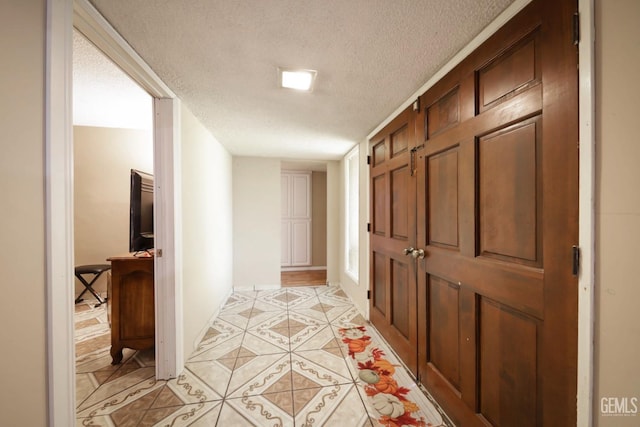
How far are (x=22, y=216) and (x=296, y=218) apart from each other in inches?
185

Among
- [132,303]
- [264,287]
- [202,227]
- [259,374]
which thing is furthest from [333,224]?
[132,303]

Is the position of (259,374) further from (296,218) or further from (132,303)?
(296,218)

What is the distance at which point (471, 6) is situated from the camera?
3.37ft

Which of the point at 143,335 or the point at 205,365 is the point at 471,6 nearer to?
the point at 205,365

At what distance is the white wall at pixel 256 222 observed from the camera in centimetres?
391

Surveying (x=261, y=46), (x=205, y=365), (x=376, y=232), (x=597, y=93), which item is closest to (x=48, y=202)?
(x=261, y=46)

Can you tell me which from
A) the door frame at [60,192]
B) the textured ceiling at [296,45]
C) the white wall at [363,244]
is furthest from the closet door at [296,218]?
the door frame at [60,192]

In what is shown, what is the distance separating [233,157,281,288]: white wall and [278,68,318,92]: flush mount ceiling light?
2.35 metres

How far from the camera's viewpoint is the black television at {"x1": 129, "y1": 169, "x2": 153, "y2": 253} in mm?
1893

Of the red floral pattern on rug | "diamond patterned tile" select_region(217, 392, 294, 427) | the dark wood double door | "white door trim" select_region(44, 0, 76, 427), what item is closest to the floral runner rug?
the red floral pattern on rug

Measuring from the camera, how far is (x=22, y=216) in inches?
30.0

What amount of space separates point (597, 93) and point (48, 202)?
186 centimetres

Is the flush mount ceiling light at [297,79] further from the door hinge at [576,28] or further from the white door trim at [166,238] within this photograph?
the door hinge at [576,28]

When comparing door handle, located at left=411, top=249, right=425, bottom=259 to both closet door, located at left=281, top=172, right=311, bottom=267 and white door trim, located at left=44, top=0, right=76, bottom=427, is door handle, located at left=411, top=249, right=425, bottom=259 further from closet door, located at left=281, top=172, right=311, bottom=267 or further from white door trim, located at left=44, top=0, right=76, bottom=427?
closet door, located at left=281, top=172, right=311, bottom=267
